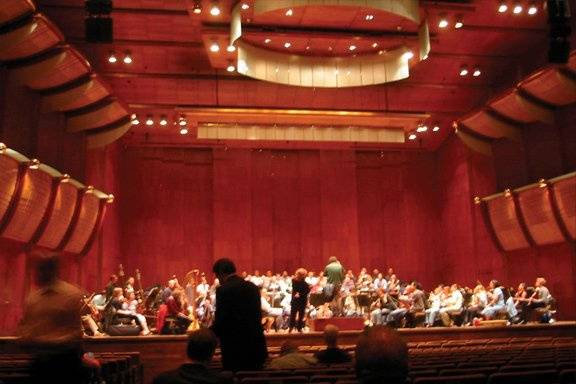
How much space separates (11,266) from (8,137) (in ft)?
8.63

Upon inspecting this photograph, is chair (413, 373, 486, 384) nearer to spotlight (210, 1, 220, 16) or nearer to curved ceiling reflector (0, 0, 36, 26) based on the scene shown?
curved ceiling reflector (0, 0, 36, 26)

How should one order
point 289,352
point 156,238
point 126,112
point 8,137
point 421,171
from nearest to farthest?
point 289,352 → point 8,137 → point 126,112 → point 156,238 → point 421,171

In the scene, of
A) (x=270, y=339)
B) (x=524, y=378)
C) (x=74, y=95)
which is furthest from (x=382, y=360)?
(x=74, y=95)

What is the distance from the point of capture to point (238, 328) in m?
4.24

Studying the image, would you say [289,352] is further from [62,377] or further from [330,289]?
[330,289]

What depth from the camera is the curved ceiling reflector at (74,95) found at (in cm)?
1398

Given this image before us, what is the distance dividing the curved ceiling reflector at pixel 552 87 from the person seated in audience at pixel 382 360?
13.5m

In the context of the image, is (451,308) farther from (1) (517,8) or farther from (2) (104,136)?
(2) (104,136)

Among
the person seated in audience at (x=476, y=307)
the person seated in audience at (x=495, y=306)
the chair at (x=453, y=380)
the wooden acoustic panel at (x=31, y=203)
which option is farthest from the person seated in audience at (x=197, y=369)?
the person seated in audience at (x=476, y=307)

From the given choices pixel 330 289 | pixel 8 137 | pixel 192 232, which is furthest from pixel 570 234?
pixel 8 137

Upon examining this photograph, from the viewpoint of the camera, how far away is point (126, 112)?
16500mm

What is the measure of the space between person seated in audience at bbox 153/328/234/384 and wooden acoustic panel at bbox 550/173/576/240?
42.5ft

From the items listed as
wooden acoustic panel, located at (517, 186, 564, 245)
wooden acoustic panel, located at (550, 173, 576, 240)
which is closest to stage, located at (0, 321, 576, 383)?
wooden acoustic panel, located at (550, 173, 576, 240)

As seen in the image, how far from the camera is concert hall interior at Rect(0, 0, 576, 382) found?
12.7 m
